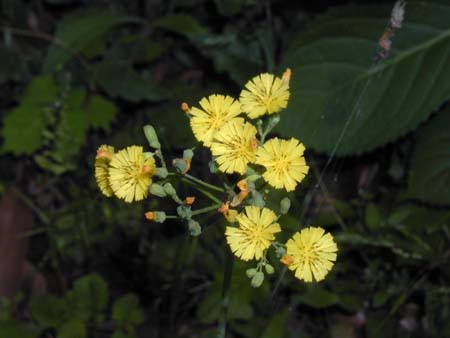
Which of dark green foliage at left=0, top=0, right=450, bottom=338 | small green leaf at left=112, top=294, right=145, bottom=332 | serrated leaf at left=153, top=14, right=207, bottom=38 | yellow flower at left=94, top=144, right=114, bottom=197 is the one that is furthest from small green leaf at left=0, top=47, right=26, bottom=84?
yellow flower at left=94, top=144, right=114, bottom=197

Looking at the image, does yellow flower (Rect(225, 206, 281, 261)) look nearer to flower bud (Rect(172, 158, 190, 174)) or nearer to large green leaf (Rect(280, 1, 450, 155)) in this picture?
flower bud (Rect(172, 158, 190, 174))

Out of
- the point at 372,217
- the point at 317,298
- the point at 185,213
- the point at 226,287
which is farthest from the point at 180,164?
the point at 372,217

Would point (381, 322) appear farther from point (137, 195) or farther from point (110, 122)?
point (110, 122)

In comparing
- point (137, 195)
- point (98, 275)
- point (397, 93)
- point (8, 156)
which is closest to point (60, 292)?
point (98, 275)

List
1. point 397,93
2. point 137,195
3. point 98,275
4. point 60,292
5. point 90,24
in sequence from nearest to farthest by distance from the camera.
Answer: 1. point 137,195
2. point 397,93
3. point 98,275
4. point 60,292
5. point 90,24

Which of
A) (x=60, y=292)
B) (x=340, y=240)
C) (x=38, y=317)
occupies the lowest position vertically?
(x=38, y=317)
